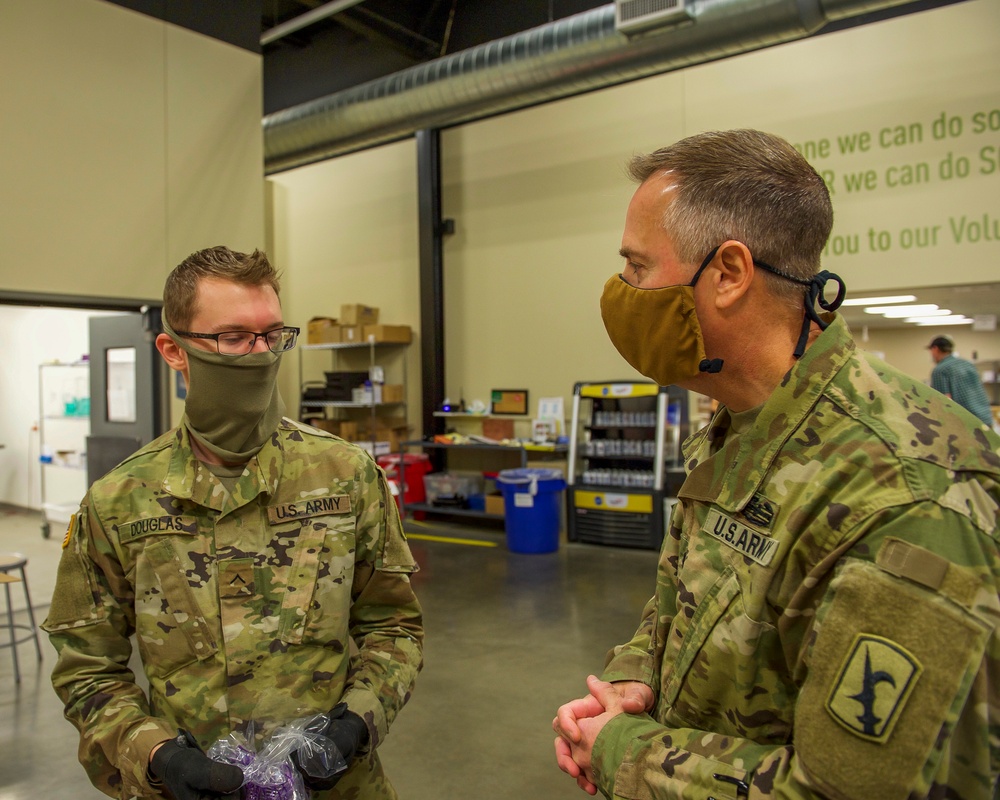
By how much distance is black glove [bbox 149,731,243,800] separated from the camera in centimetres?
117

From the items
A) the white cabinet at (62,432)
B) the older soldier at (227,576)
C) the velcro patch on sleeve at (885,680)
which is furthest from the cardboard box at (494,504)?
the velcro patch on sleeve at (885,680)

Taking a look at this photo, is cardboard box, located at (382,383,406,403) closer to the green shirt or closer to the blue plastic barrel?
the blue plastic barrel

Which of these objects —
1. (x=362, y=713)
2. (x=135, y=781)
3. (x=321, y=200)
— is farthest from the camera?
(x=321, y=200)

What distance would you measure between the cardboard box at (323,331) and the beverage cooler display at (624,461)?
A: 278 cm

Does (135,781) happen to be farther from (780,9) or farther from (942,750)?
(780,9)

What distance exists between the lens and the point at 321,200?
29.6ft

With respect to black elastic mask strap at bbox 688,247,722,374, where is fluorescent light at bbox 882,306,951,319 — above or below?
above

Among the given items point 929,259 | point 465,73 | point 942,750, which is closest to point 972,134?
point 929,259

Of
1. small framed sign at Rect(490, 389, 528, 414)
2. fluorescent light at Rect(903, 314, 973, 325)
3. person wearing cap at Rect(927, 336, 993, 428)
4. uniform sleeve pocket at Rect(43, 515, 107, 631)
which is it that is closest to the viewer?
uniform sleeve pocket at Rect(43, 515, 107, 631)

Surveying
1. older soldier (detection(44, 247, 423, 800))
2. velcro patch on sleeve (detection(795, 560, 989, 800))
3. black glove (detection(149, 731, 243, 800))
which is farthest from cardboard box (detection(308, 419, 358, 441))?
velcro patch on sleeve (detection(795, 560, 989, 800))

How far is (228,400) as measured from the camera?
4.83 ft

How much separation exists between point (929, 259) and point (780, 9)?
2162 mm

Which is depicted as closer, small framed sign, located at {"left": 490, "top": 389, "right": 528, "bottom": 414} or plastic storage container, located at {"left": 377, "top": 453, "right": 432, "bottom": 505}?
small framed sign, located at {"left": 490, "top": 389, "right": 528, "bottom": 414}

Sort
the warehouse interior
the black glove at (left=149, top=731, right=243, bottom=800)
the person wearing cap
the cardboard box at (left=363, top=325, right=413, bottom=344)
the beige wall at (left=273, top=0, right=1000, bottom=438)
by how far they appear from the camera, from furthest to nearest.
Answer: the cardboard box at (left=363, top=325, right=413, bottom=344), the person wearing cap, the beige wall at (left=273, top=0, right=1000, bottom=438), the warehouse interior, the black glove at (left=149, top=731, right=243, bottom=800)
